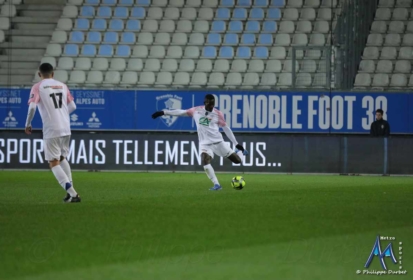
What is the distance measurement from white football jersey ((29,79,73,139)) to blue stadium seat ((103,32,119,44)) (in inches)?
704

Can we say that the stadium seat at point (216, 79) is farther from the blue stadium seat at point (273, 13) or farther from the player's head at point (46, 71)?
the player's head at point (46, 71)

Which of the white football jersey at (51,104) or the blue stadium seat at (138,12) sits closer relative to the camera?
the white football jersey at (51,104)

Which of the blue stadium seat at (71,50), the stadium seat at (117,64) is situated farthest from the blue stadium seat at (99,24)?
the stadium seat at (117,64)

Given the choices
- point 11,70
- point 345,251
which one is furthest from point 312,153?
point 345,251

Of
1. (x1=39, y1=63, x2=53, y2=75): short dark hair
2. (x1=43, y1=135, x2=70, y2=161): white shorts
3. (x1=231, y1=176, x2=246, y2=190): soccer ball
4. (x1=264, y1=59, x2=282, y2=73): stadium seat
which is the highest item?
(x1=264, y1=59, x2=282, y2=73): stadium seat

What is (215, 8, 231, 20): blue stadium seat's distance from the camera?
3216 centimetres

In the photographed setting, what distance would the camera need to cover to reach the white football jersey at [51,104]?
1403cm

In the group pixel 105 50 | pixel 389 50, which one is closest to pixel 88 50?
pixel 105 50

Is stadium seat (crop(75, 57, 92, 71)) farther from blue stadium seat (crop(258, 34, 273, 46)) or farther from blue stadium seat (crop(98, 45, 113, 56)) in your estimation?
blue stadium seat (crop(258, 34, 273, 46))

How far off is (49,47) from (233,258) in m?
25.1

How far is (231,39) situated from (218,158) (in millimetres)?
5676

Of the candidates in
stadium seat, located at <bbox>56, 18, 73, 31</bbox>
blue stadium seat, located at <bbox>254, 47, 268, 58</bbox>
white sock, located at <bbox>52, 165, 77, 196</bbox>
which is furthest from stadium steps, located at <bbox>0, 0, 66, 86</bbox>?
white sock, located at <bbox>52, 165, 77, 196</bbox>

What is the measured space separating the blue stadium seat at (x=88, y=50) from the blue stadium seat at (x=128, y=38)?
1070mm

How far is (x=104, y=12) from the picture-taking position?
32844 mm
